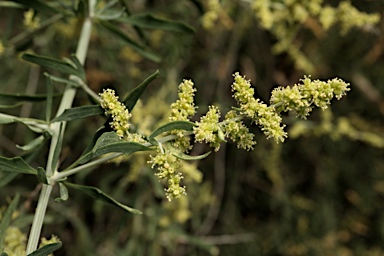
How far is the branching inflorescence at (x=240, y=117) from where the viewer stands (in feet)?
2.95

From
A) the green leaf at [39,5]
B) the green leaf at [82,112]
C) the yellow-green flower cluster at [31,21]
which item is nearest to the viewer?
the green leaf at [82,112]

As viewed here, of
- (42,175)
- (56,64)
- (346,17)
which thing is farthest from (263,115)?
(346,17)

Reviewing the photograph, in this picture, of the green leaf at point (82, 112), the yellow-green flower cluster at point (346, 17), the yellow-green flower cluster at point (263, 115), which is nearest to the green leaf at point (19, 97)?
the green leaf at point (82, 112)

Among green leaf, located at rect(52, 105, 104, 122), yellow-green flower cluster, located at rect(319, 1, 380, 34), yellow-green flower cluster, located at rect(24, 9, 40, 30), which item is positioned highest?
yellow-green flower cluster, located at rect(319, 1, 380, 34)

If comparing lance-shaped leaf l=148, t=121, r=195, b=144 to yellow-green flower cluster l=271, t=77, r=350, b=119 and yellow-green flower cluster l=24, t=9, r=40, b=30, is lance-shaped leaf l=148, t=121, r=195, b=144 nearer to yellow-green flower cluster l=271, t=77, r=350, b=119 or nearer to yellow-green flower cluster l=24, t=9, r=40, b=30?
yellow-green flower cluster l=271, t=77, r=350, b=119

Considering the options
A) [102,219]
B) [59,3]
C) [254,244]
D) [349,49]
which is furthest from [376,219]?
[59,3]

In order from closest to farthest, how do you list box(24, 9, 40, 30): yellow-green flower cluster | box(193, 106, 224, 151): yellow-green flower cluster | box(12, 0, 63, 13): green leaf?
box(193, 106, 224, 151): yellow-green flower cluster < box(12, 0, 63, 13): green leaf < box(24, 9, 40, 30): yellow-green flower cluster

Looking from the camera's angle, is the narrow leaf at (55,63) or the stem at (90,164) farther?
the narrow leaf at (55,63)

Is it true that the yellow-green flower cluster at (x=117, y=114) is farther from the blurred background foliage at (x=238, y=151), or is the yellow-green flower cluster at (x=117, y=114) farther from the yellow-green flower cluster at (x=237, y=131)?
the blurred background foliage at (x=238, y=151)

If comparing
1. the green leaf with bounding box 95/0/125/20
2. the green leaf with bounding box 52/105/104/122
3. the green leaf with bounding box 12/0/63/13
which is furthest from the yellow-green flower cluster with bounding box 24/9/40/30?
the green leaf with bounding box 52/105/104/122

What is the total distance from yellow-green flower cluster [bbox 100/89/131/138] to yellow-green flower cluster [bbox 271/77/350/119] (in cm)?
26

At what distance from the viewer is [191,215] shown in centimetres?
205

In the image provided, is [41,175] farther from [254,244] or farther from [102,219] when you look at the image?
[254,244]

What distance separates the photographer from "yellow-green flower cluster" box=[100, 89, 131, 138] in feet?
3.18
